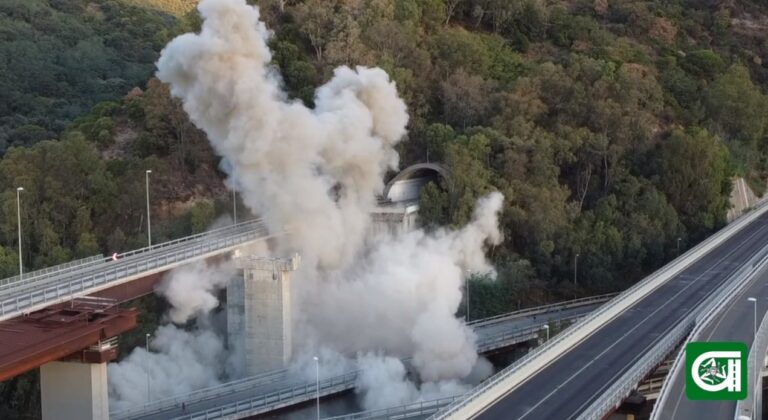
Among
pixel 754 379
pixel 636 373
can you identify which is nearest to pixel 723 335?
pixel 636 373

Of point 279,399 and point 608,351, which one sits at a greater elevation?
point 608,351

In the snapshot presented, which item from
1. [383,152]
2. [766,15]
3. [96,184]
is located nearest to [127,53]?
[96,184]

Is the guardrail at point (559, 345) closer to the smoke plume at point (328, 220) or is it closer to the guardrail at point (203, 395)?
the smoke plume at point (328, 220)

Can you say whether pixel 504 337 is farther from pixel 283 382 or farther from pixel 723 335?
pixel 723 335

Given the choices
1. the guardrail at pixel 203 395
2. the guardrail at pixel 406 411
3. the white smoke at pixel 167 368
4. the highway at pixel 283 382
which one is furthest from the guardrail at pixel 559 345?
the white smoke at pixel 167 368

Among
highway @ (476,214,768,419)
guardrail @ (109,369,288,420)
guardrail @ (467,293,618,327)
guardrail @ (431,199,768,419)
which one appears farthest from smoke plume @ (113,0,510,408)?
highway @ (476,214,768,419)

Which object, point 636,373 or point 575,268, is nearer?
point 636,373

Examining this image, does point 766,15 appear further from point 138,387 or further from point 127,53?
point 138,387
